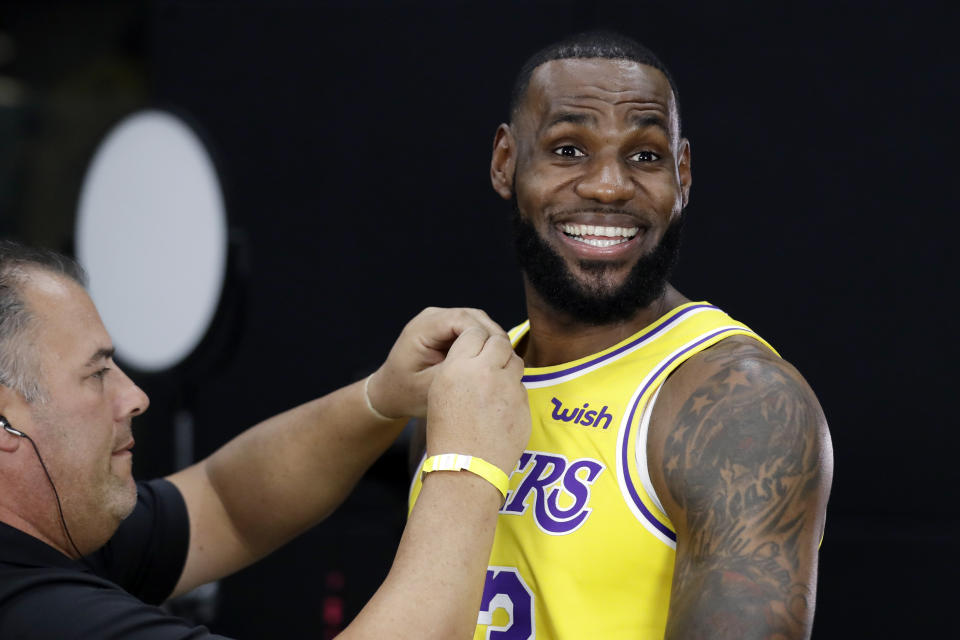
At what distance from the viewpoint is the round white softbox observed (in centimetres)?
213

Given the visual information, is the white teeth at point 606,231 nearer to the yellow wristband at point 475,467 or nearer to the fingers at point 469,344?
the fingers at point 469,344

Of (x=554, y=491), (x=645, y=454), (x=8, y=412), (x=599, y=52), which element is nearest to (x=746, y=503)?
(x=645, y=454)

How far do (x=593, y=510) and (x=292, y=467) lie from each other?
0.62m

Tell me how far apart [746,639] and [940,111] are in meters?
1.21

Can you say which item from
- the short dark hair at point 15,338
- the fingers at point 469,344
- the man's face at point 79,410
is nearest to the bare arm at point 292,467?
the fingers at point 469,344

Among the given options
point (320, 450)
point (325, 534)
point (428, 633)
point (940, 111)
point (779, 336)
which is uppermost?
point (940, 111)

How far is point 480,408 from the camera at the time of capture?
133cm

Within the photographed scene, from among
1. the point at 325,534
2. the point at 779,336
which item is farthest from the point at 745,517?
the point at 325,534

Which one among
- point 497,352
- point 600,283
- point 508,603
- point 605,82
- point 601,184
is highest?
point 605,82

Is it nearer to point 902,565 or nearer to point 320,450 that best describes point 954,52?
point 902,565

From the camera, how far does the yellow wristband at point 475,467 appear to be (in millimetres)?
1304

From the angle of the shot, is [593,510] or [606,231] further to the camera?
[606,231]

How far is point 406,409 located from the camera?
5.34ft

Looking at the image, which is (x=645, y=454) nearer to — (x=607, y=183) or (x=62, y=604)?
Answer: (x=607, y=183)
